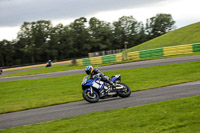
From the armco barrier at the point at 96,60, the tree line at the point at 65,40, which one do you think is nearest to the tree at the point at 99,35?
the tree line at the point at 65,40

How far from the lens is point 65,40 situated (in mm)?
93688

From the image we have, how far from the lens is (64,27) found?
96.4 meters

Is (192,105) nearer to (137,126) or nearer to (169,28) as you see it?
(137,126)

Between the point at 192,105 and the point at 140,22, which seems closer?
the point at 192,105

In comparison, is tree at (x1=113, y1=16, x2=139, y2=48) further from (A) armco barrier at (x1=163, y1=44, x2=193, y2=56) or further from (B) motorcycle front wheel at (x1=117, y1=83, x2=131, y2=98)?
(B) motorcycle front wheel at (x1=117, y1=83, x2=131, y2=98)

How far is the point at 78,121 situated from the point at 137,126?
2.12 metres

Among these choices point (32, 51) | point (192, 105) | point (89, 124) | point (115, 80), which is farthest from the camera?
point (32, 51)

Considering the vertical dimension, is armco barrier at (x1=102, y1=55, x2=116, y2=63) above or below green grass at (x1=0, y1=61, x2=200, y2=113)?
above

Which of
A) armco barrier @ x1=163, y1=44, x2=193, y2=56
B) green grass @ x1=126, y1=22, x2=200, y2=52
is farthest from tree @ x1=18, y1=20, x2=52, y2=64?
armco barrier @ x1=163, y1=44, x2=193, y2=56

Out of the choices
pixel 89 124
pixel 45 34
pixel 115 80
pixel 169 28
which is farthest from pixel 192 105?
pixel 169 28

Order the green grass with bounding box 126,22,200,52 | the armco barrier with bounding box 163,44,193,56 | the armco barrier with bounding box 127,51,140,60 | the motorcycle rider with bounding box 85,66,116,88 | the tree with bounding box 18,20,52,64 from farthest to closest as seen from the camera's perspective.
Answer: the tree with bounding box 18,20,52,64 → the green grass with bounding box 126,22,200,52 → the armco barrier with bounding box 127,51,140,60 → the armco barrier with bounding box 163,44,193,56 → the motorcycle rider with bounding box 85,66,116,88

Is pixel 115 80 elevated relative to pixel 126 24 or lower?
lower

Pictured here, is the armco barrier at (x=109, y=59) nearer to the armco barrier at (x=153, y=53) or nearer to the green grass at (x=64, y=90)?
the armco barrier at (x=153, y=53)

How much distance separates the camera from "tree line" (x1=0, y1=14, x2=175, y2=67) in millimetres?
87375
